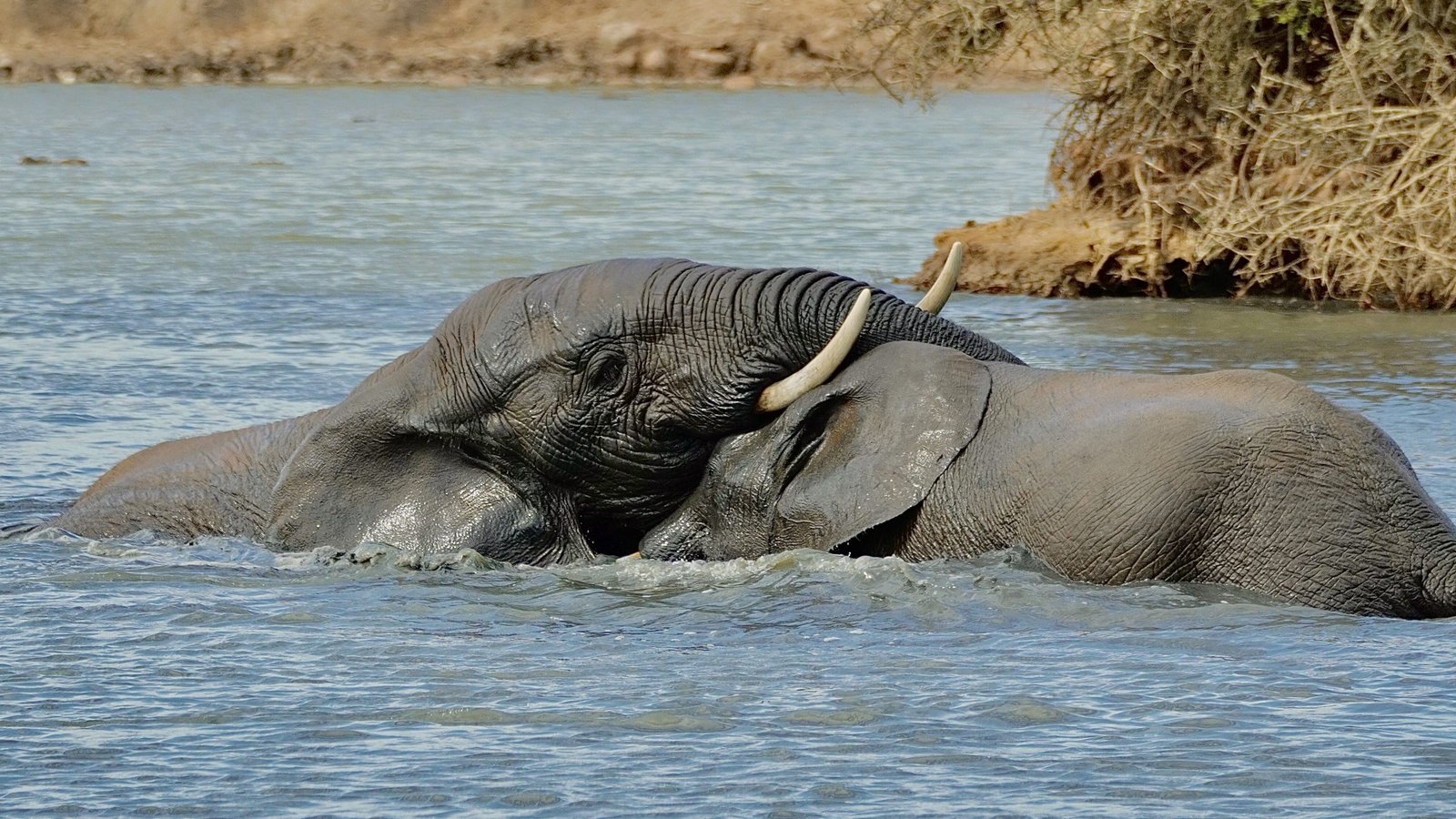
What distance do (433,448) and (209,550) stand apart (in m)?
0.87

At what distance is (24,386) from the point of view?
437 inches

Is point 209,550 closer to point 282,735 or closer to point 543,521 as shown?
point 543,521

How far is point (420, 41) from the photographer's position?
6606 centimetres

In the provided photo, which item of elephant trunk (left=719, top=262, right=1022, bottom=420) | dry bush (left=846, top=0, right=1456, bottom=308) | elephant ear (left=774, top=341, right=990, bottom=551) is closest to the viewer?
elephant ear (left=774, top=341, right=990, bottom=551)

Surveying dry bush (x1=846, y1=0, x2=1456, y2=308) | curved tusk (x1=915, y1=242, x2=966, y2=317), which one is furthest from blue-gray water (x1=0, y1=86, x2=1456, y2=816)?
dry bush (x1=846, y1=0, x2=1456, y2=308)

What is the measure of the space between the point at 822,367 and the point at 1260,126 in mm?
8895

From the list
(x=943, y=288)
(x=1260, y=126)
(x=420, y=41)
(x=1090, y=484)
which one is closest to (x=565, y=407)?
(x=943, y=288)

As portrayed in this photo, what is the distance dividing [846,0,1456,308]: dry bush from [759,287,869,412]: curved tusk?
25.0ft

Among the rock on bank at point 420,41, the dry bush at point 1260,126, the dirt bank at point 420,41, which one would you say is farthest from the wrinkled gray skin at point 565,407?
the rock on bank at point 420,41

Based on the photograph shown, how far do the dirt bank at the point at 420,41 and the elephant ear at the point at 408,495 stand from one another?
51.3 metres

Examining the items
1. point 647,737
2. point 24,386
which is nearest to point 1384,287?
point 24,386

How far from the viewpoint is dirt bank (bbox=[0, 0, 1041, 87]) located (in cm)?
6081

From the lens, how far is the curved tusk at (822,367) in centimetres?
637

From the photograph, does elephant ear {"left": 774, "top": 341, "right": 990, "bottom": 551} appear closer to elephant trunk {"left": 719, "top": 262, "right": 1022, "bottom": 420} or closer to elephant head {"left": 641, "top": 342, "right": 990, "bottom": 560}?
elephant head {"left": 641, "top": 342, "right": 990, "bottom": 560}
